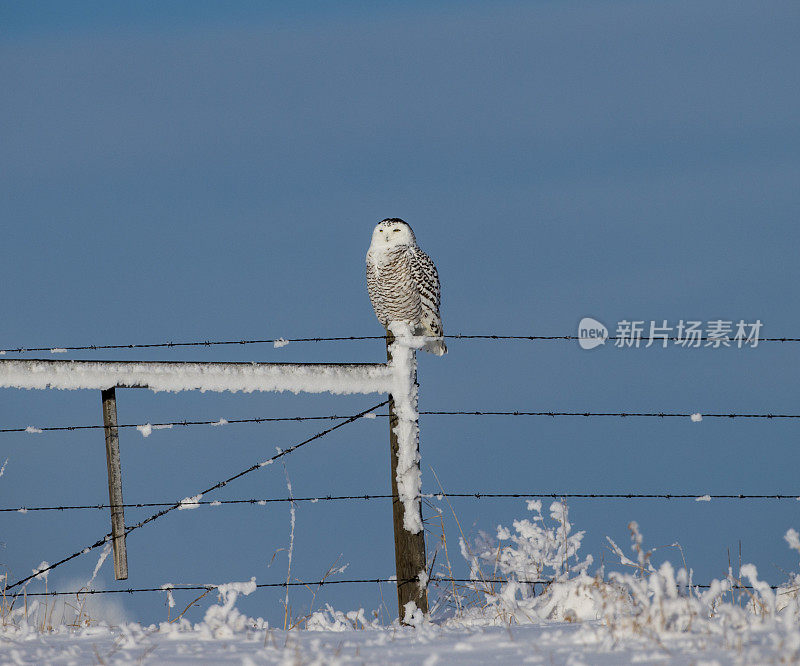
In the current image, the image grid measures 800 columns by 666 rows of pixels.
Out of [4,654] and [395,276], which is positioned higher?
[395,276]

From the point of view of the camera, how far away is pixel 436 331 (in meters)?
6.96

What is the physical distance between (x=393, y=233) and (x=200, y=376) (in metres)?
2.39

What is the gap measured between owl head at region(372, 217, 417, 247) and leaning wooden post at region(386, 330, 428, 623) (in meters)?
2.23

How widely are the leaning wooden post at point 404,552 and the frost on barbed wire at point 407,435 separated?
0.06 feet

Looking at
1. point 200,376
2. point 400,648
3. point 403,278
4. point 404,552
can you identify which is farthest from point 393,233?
point 400,648

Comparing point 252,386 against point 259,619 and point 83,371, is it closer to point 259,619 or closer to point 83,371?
point 83,371

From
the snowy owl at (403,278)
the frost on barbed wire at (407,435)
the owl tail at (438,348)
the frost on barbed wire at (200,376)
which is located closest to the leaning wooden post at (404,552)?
the frost on barbed wire at (407,435)

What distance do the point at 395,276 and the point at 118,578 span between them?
2.89m

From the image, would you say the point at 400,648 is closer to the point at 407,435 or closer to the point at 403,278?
the point at 407,435

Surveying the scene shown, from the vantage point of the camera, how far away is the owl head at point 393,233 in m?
6.83

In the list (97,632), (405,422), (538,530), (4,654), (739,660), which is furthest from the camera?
(538,530)

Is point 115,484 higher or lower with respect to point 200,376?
lower

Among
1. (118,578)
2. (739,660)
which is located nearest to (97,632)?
(118,578)

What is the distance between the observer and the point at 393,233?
6852mm
